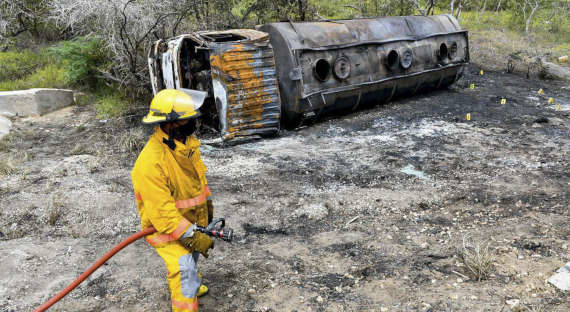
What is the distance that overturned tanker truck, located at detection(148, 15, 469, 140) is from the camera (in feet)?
21.2

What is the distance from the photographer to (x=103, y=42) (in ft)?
29.5

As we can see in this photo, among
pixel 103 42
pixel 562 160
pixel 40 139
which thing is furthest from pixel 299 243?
pixel 103 42

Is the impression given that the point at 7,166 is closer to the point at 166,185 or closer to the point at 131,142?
the point at 131,142

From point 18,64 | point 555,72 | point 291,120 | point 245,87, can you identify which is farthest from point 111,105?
point 555,72

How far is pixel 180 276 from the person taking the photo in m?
2.49

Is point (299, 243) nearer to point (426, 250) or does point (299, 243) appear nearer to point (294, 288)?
point (294, 288)

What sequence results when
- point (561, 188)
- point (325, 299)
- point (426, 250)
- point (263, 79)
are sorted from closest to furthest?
point (325, 299)
point (426, 250)
point (561, 188)
point (263, 79)

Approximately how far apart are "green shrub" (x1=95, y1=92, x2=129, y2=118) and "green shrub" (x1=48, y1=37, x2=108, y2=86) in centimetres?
72

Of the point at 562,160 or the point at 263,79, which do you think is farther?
the point at 263,79

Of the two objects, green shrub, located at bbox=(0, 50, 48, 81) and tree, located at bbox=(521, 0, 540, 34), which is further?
tree, located at bbox=(521, 0, 540, 34)

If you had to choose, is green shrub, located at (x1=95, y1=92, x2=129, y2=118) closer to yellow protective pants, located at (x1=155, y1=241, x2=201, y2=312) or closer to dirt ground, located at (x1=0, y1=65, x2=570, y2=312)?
dirt ground, located at (x1=0, y1=65, x2=570, y2=312)

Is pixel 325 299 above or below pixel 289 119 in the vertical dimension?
below

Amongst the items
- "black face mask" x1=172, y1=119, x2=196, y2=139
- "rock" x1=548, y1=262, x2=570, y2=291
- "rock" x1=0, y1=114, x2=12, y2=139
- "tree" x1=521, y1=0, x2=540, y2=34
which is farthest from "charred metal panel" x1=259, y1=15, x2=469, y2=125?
"tree" x1=521, y1=0, x2=540, y2=34

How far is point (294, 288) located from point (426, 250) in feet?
4.21
